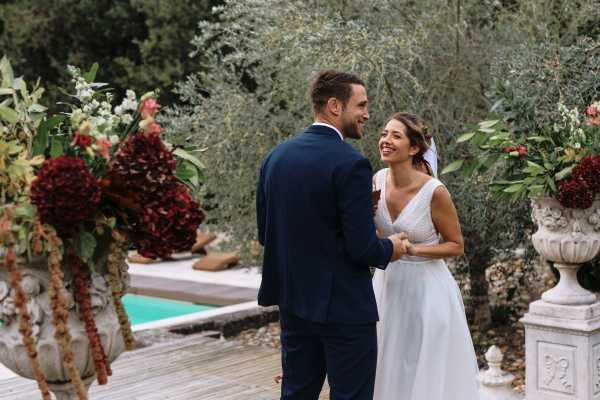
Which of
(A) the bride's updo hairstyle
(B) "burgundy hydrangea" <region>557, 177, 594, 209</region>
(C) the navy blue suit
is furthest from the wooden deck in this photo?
(B) "burgundy hydrangea" <region>557, 177, 594, 209</region>

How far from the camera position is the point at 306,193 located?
9.87 feet

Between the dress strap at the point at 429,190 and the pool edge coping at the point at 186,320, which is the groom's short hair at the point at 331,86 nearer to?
the dress strap at the point at 429,190

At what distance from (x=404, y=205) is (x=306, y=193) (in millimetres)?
806

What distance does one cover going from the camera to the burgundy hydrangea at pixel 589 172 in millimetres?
4184

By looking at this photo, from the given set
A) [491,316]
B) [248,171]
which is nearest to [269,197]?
[248,171]

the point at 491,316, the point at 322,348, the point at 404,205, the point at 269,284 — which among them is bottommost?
the point at 491,316

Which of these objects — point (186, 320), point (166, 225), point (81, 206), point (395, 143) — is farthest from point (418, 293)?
point (186, 320)

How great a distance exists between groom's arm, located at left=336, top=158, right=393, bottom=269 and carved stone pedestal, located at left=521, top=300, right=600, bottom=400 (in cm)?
203

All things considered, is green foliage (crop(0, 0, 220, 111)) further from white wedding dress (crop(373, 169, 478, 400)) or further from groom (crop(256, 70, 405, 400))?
groom (crop(256, 70, 405, 400))

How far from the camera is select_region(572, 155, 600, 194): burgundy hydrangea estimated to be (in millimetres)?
4184

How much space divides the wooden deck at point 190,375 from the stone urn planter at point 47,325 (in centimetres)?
231

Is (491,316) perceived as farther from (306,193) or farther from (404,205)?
(306,193)

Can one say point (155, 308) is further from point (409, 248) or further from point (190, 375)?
point (409, 248)

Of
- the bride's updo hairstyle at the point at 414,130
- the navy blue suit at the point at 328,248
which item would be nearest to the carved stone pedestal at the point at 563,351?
the bride's updo hairstyle at the point at 414,130
